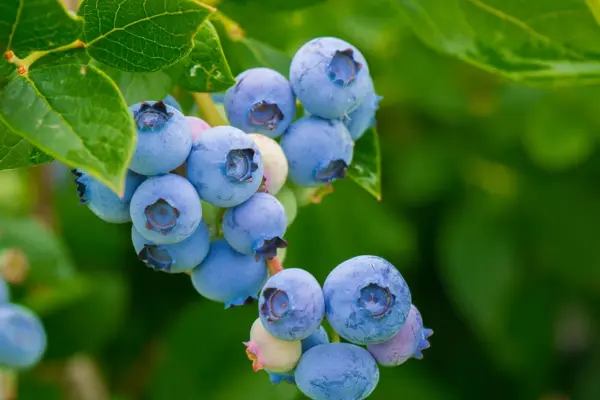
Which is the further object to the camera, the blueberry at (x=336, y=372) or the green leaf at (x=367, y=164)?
the green leaf at (x=367, y=164)

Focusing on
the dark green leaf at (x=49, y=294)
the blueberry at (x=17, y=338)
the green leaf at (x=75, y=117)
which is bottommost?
the dark green leaf at (x=49, y=294)

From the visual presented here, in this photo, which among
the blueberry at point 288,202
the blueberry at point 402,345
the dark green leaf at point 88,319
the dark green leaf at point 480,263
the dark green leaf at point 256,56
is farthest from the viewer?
the dark green leaf at point 480,263

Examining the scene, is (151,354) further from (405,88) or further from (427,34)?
(427,34)

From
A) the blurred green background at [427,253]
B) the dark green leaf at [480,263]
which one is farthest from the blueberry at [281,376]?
the dark green leaf at [480,263]

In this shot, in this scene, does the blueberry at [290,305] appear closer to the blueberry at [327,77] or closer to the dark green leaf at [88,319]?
the blueberry at [327,77]

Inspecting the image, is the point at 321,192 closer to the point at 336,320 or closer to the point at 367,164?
the point at 367,164

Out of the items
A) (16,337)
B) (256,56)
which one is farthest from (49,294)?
(256,56)

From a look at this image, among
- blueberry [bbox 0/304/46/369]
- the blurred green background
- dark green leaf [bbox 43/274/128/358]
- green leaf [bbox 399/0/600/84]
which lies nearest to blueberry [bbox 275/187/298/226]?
green leaf [bbox 399/0/600/84]

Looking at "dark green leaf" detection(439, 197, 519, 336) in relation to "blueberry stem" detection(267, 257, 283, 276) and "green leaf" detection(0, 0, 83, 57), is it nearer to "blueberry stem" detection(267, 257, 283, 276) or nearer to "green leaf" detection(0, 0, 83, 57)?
"blueberry stem" detection(267, 257, 283, 276)
